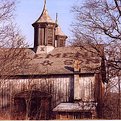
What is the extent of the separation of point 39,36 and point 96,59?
10.1m

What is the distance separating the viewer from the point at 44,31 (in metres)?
51.9

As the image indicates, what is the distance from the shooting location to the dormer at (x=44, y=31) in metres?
51.7

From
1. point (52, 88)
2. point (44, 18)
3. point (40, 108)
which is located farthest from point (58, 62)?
point (44, 18)

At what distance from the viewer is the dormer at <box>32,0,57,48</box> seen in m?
51.7

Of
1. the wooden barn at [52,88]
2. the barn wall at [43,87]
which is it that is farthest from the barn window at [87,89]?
the barn wall at [43,87]

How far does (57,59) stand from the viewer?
47.4m

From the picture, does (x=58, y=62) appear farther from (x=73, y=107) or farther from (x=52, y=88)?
(x=73, y=107)

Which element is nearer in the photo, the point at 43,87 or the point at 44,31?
the point at 43,87

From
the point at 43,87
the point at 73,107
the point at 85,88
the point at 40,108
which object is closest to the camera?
the point at 73,107

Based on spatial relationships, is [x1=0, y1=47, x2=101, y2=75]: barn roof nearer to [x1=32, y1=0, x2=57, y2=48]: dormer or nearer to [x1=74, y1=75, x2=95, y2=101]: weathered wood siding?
[x1=74, y1=75, x2=95, y2=101]: weathered wood siding

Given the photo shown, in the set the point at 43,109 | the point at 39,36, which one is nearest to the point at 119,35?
the point at 43,109

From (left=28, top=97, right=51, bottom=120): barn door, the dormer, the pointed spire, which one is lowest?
(left=28, top=97, right=51, bottom=120): barn door

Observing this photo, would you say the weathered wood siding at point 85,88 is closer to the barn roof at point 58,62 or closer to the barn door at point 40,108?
the barn roof at point 58,62

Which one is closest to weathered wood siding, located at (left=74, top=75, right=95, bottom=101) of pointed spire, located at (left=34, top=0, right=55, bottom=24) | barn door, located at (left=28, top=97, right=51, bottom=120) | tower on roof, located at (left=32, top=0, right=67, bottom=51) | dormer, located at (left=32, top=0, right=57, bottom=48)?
barn door, located at (left=28, top=97, right=51, bottom=120)
